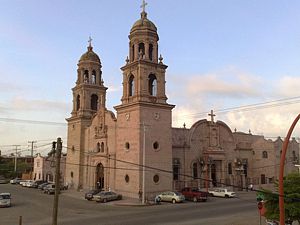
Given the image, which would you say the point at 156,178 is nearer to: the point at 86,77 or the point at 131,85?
the point at 131,85

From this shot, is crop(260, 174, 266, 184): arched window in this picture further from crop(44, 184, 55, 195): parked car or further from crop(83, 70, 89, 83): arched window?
crop(44, 184, 55, 195): parked car

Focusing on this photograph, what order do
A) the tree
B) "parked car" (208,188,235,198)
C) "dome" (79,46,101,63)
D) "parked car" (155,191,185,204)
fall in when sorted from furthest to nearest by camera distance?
"dome" (79,46,101,63) → "parked car" (208,188,235,198) → "parked car" (155,191,185,204) → the tree

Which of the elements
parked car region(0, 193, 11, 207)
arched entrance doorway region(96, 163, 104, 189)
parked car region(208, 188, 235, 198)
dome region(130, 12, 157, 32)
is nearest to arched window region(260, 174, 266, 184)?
parked car region(208, 188, 235, 198)

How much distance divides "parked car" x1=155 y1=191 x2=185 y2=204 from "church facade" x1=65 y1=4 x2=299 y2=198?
1.65m

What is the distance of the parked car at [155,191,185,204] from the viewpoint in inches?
1481

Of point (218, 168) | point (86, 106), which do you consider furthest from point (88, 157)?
point (218, 168)

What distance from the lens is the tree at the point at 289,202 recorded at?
18844 mm

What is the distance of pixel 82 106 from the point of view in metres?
54.0

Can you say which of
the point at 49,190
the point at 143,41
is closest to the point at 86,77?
the point at 143,41

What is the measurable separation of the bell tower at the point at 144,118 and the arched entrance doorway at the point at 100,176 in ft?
16.9

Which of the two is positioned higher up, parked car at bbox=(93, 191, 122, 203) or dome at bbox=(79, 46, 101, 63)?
dome at bbox=(79, 46, 101, 63)

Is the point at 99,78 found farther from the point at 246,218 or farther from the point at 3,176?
the point at 3,176

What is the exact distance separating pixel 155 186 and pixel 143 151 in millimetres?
Result: 4242

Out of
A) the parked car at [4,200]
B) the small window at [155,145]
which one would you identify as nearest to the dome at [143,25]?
the small window at [155,145]
